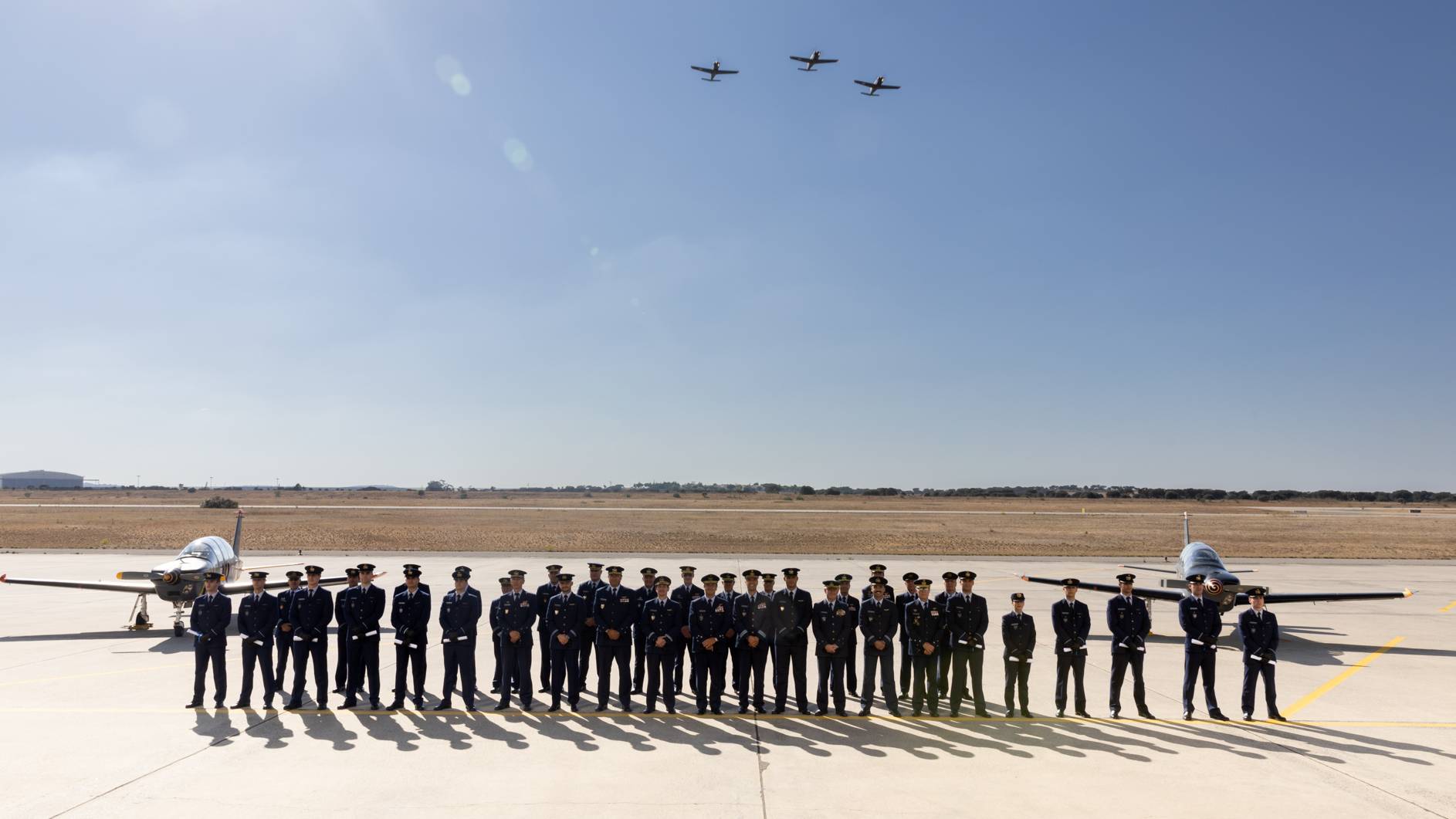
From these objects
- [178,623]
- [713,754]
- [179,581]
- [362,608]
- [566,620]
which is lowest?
[178,623]

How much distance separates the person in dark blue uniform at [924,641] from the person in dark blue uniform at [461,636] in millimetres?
6539

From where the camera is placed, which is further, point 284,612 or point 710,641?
point 284,612

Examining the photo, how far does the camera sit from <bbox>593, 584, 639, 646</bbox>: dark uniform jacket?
11211 millimetres

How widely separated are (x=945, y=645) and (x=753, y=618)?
2.97 m

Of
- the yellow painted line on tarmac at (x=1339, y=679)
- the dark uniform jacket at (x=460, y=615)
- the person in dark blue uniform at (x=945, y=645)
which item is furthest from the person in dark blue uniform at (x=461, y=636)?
the yellow painted line on tarmac at (x=1339, y=679)

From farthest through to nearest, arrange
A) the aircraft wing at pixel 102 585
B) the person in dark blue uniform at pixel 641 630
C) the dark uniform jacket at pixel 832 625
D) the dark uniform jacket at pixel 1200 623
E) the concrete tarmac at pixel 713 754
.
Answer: the aircraft wing at pixel 102 585 → the person in dark blue uniform at pixel 641 630 → the dark uniform jacket at pixel 1200 623 → the dark uniform jacket at pixel 832 625 → the concrete tarmac at pixel 713 754

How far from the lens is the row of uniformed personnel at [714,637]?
11.0m

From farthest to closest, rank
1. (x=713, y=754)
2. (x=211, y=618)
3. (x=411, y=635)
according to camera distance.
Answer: (x=411, y=635) < (x=211, y=618) < (x=713, y=754)

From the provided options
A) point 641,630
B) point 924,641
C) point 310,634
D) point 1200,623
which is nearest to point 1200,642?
point 1200,623

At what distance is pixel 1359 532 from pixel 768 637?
235 ft

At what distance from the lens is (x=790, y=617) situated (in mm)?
11078

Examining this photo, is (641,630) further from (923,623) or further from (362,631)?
(923,623)

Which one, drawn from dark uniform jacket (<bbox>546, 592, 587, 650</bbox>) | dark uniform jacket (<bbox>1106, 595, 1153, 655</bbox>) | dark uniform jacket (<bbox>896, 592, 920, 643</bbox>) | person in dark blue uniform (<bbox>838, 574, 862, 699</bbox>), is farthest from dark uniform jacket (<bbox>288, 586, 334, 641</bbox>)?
dark uniform jacket (<bbox>1106, 595, 1153, 655</bbox>)

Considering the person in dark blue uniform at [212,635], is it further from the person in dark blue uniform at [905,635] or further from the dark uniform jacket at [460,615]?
the person in dark blue uniform at [905,635]
